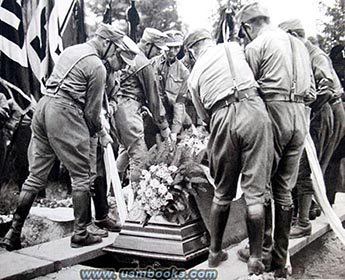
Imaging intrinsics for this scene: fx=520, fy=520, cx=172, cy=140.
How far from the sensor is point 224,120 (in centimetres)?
365

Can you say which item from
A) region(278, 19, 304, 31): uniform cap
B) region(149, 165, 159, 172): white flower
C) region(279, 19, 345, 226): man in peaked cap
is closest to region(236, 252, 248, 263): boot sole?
region(149, 165, 159, 172): white flower

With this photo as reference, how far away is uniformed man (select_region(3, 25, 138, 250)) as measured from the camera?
449cm

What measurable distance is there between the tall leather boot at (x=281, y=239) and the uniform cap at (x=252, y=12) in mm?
1444

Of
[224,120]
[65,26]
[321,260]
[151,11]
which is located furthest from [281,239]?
[151,11]

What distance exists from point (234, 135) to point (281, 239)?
0.89 m

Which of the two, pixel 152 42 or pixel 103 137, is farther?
pixel 152 42

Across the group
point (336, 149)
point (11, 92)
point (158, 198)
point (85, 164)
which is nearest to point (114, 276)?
point (158, 198)

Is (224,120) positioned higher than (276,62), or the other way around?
Result: (276,62)

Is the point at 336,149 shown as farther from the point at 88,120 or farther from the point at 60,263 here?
the point at 60,263

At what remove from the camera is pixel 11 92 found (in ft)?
18.6

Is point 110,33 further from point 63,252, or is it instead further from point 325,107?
point 325,107

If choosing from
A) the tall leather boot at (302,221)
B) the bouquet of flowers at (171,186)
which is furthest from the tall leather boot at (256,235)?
the tall leather boot at (302,221)

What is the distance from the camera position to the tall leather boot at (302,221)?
5.00 meters

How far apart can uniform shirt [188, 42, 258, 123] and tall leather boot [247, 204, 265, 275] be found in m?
0.82
